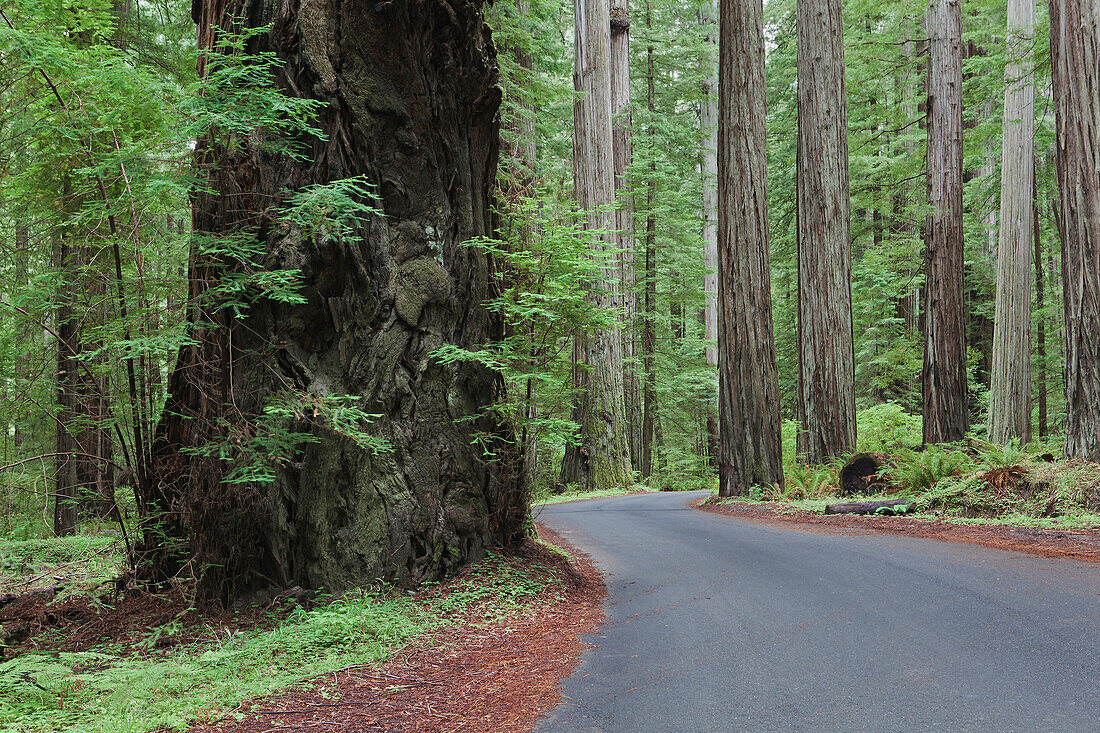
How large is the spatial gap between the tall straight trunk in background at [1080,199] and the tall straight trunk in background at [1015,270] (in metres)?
8.47

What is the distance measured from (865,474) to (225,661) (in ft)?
32.4

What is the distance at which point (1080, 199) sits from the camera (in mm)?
9109

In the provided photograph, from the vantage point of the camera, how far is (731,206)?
1346 centimetres

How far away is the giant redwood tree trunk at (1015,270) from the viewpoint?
16.9 m

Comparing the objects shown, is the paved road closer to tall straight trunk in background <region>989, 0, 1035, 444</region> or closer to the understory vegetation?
the understory vegetation

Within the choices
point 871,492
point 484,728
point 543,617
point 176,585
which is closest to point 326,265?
point 176,585

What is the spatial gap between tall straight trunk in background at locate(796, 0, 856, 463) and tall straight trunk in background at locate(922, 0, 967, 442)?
2008mm

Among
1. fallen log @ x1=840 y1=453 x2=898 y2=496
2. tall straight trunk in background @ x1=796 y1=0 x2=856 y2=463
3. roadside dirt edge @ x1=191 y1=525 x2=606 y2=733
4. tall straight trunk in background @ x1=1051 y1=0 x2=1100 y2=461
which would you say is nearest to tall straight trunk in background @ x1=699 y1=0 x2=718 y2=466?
tall straight trunk in background @ x1=796 y1=0 x2=856 y2=463

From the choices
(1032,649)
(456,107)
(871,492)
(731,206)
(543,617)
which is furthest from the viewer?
(731,206)

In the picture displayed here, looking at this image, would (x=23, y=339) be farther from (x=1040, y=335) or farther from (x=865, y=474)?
(x=1040, y=335)

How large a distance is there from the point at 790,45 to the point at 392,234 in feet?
77.7

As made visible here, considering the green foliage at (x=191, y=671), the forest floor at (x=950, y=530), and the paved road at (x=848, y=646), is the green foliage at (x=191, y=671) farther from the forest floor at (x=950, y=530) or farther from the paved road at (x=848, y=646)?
the forest floor at (x=950, y=530)

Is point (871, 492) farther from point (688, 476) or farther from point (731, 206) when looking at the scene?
point (688, 476)

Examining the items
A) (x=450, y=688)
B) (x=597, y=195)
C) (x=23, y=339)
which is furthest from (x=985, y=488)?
(x=597, y=195)
